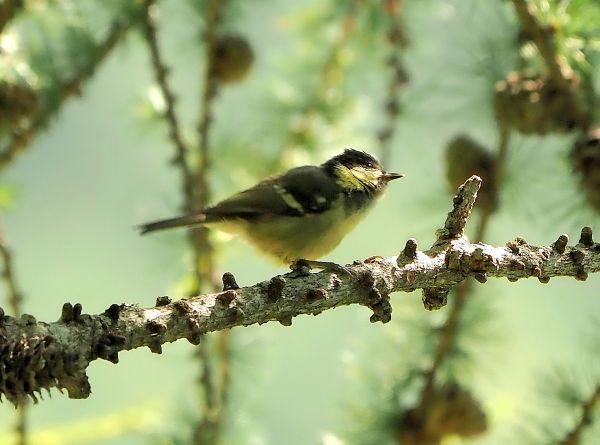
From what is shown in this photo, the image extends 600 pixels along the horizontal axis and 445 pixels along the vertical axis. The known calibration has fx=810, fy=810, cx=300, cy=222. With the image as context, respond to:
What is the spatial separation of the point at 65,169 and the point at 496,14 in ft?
10.0

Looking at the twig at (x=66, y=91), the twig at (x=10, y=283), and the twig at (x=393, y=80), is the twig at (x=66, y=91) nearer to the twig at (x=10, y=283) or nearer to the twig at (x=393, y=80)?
the twig at (x=10, y=283)

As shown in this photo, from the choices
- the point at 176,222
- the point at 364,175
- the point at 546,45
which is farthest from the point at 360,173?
the point at 546,45

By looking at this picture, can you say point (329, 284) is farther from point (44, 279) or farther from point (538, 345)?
point (44, 279)

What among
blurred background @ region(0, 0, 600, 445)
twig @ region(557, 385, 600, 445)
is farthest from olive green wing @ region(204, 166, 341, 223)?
twig @ region(557, 385, 600, 445)

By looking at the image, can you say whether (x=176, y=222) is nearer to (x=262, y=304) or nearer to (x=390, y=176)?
(x=390, y=176)

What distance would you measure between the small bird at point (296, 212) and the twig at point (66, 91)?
14.6 inches

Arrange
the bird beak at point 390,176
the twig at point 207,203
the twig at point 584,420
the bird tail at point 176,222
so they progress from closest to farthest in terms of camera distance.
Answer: the twig at point 584,420
the twig at point 207,203
the bird tail at point 176,222
the bird beak at point 390,176

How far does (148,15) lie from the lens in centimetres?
206

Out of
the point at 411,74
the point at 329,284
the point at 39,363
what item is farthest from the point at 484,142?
the point at 39,363

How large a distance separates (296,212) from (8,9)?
0.86m

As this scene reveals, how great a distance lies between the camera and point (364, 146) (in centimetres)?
278

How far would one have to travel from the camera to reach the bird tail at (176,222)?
207 cm

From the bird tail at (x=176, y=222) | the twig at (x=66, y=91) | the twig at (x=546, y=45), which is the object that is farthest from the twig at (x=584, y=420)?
the twig at (x=66, y=91)

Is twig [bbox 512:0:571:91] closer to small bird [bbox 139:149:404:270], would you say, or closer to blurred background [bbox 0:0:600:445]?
blurred background [bbox 0:0:600:445]
